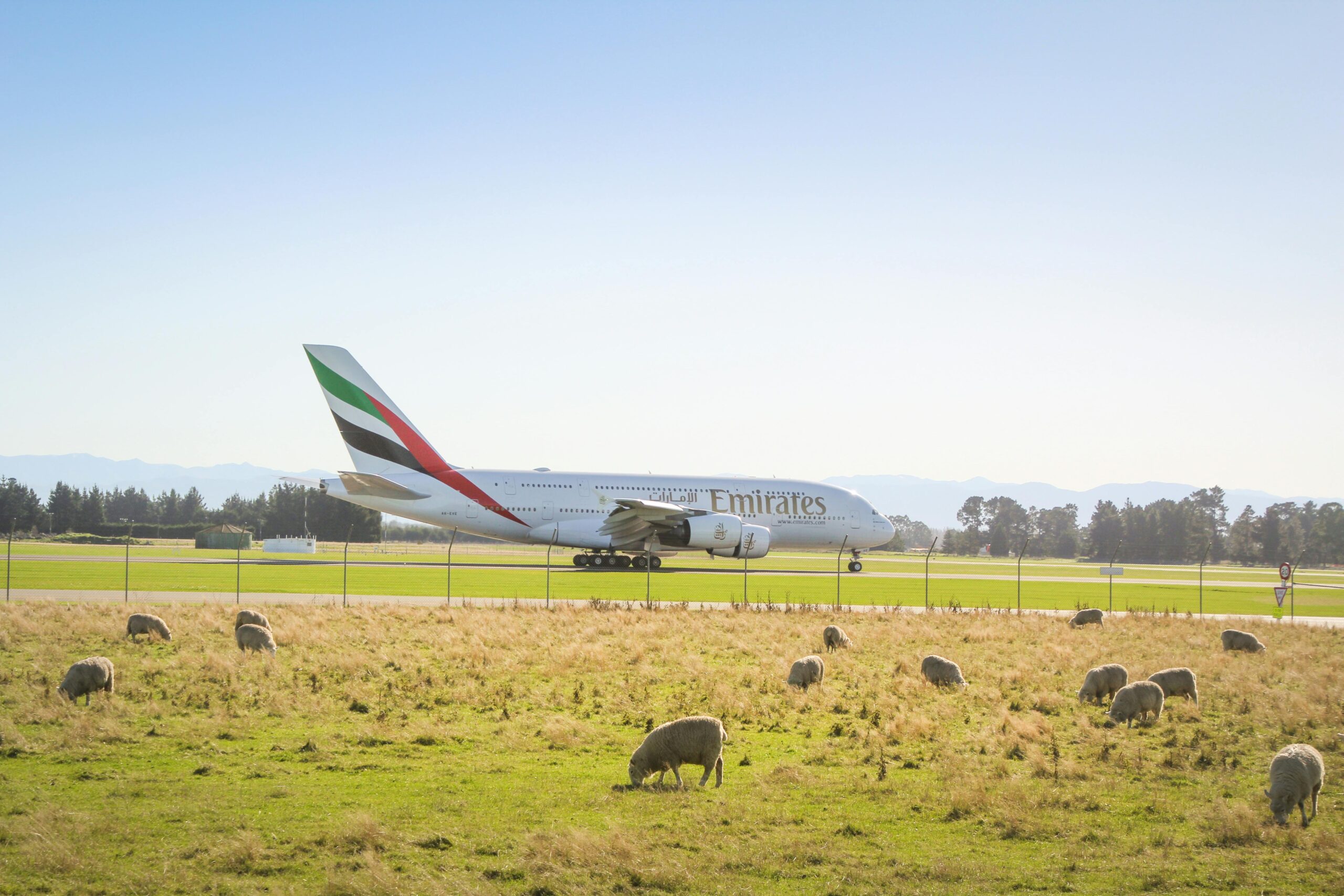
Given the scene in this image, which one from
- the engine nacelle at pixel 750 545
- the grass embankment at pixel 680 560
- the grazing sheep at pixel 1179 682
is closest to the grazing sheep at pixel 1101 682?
the grazing sheep at pixel 1179 682

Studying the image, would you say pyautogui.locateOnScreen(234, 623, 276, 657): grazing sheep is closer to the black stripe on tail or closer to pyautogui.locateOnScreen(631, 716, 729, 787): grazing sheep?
pyautogui.locateOnScreen(631, 716, 729, 787): grazing sheep

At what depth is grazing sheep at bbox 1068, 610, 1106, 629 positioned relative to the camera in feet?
79.5

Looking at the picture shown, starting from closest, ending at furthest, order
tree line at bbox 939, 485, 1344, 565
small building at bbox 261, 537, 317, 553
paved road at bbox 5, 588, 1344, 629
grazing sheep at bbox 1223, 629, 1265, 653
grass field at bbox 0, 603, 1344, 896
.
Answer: grass field at bbox 0, 603, 1344, 896, grazing sheep at bbox 1223, 629, 1265, 653, paved road at bbox 5, 588, 1344, 629, small building at bbox 261, 537, 317, 553, tree line at bbox 939, 485, 1344, 565

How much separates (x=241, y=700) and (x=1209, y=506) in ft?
552

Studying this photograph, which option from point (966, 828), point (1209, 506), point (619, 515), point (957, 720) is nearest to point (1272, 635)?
point (957, 720)

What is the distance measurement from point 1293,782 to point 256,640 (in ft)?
46.7

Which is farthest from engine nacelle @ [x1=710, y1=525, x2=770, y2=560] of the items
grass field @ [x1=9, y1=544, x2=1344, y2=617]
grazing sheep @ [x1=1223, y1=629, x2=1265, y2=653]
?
grazing sheep @ [x1=1223, y1=629, x2=1265, y2=653]

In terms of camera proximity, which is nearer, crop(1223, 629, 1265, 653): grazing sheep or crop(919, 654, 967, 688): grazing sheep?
crop(919, 654, 967, 688): grazing sheep

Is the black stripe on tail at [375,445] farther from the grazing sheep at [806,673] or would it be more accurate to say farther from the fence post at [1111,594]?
the grazing sheep at [806,673]

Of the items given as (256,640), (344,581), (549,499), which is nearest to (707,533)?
(549,499)

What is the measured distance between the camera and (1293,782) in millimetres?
8258

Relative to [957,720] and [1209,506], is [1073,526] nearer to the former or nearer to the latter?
[1209,506]

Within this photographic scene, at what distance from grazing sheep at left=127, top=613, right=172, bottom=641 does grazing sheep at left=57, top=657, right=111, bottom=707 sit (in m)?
5.36

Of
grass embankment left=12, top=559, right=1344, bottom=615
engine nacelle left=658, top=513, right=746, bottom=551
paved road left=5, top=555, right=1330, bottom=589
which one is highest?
engine nacelle left=658, top=513, right=746, bottom=551
